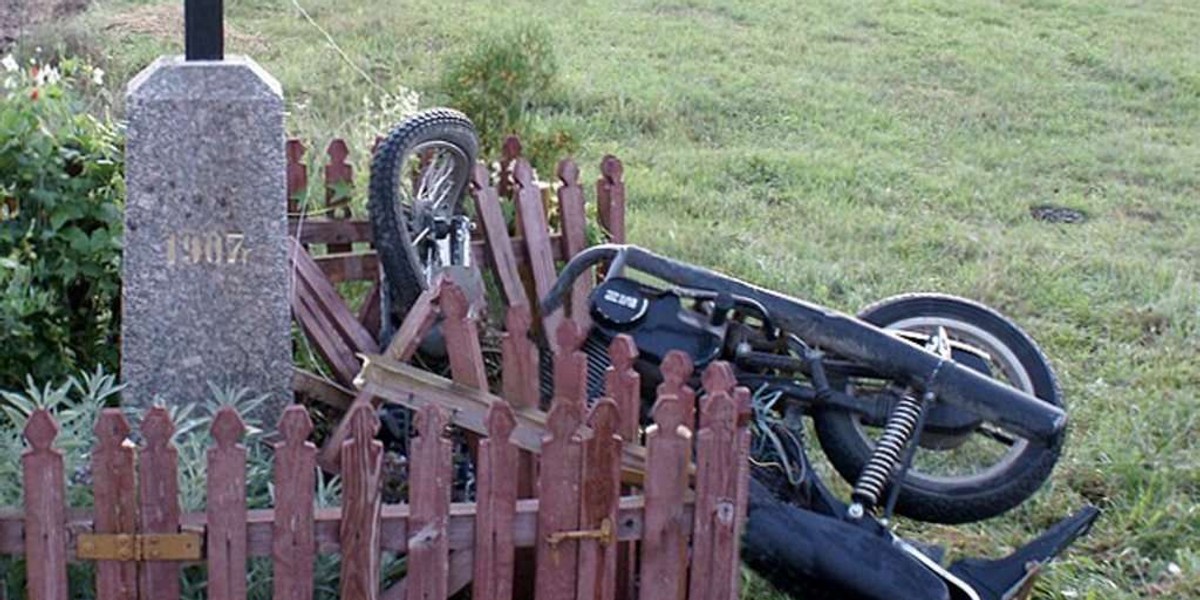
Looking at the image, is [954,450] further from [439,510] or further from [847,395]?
[439,510]

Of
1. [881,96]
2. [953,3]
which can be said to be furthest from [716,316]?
[953,3]

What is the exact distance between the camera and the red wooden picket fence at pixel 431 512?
2990 millimetres

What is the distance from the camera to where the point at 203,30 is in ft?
12.7

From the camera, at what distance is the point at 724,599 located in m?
3.33

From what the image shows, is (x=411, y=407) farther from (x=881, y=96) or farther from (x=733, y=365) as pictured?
(x=881, y=96)

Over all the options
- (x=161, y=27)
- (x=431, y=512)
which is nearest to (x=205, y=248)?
(x=431, y=512)

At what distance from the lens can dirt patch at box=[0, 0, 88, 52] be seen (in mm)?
11166

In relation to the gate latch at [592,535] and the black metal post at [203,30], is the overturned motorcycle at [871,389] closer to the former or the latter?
the gate latch at [592,535]

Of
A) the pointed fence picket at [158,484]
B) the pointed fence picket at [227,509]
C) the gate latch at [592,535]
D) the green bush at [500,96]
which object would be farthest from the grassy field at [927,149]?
the pointed fence picket at [158,484]

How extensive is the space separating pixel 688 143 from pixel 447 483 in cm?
711

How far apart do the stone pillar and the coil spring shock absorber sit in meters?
1.50

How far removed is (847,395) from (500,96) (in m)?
3.93

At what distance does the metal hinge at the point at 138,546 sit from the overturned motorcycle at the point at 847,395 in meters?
1.29

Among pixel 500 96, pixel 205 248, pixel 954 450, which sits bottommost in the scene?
pixel 954 450
